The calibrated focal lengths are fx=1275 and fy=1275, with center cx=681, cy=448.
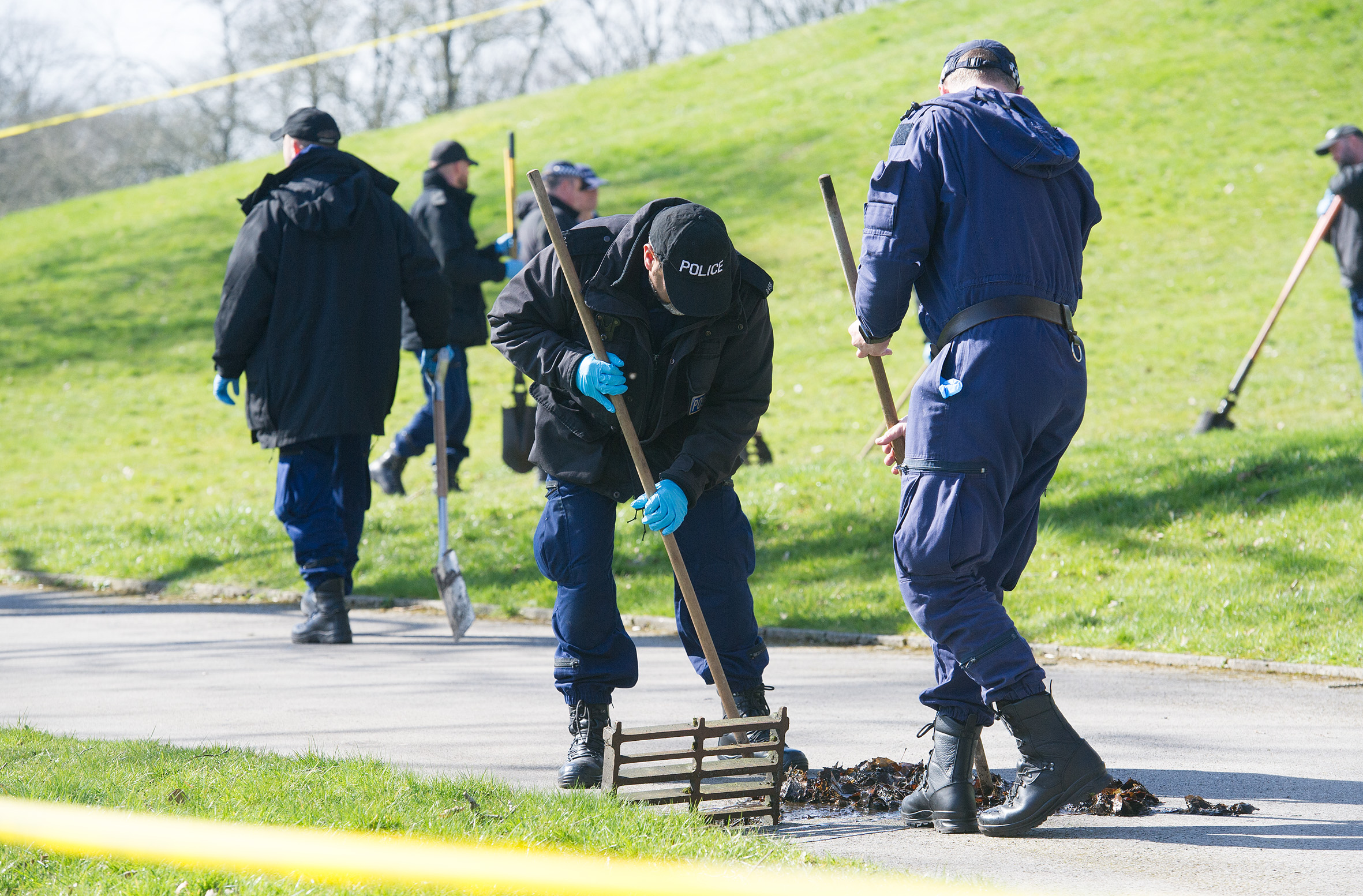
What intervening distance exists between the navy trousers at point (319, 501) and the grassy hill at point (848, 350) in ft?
4.11

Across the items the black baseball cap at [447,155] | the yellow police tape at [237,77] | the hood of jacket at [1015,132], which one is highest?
the yellow police tape at [237,77]

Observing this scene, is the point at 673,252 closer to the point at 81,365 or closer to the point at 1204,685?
the point at 1204,685

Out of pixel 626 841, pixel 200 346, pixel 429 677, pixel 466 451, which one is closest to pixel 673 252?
pixel 626 841

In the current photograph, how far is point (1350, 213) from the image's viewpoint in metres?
9.80

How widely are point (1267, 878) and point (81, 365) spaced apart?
19188mm

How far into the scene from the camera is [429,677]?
5539 millimetres

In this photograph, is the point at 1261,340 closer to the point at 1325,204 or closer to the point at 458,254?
the point at 1325,204

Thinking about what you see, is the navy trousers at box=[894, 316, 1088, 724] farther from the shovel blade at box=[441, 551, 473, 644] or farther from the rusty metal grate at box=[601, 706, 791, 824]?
the shovel blade at box=[441, 551, 473, 644]

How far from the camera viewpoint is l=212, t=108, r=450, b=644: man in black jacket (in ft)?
20.6

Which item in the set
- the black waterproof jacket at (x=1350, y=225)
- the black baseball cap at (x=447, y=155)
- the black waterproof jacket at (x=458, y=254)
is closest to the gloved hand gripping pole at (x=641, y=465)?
the black waterproof jacket at (x=458, y=254)

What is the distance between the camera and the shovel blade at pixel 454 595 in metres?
6.39

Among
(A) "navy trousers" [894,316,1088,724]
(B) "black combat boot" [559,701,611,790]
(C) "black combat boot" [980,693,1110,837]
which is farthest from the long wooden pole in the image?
(C) "black combat boot" [980,693,1110,837]

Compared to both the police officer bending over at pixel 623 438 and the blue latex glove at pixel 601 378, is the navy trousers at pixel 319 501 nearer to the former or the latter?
the police officer bending over at pixel 623 438

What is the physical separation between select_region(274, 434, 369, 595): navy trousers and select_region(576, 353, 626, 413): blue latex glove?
2818 mm
